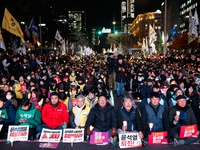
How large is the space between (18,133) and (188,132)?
4.66 m

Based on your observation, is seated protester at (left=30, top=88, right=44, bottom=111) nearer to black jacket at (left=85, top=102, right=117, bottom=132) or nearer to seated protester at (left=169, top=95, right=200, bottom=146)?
black jacket at (left=85, top=102, right=117, bottom=132)

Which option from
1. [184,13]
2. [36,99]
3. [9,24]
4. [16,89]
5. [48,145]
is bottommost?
[48,145]

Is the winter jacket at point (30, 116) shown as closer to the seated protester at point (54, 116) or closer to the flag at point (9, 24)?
the seated protester at point (54, 116)

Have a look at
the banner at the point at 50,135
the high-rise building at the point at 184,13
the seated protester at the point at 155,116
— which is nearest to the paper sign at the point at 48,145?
the banner at the point at 50,135

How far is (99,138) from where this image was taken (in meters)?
5.28

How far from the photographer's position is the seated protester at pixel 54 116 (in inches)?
229

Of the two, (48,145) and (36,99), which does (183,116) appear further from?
(36,99)

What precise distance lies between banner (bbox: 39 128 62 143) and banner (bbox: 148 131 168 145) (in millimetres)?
2466

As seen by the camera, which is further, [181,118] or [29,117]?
[29,117]

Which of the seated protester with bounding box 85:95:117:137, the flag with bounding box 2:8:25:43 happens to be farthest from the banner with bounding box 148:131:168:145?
the flag with bounding box 2:8:25:43

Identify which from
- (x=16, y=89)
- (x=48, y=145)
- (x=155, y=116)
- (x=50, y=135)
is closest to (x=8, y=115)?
(x=50, y=135)

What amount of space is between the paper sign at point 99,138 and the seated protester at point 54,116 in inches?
40.3

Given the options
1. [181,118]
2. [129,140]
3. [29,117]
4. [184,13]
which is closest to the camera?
[129,140]

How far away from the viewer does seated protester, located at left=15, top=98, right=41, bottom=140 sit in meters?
5.65
